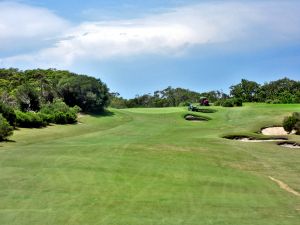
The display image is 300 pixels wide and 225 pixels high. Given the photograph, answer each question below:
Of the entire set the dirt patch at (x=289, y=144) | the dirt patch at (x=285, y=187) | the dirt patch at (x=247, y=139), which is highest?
the dirt patch at (x=247, y=139)

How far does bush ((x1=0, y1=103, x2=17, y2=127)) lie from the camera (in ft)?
164

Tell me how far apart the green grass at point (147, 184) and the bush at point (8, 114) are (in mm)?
7367

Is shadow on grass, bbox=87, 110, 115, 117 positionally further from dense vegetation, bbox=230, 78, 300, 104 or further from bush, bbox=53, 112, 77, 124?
dense vegetation, bbox=230, 78, 300, 104

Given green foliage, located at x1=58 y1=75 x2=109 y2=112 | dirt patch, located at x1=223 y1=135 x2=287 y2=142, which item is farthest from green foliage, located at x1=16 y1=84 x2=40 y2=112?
dirt patch, located at x1=223 y1=135 x2=287 y2=142

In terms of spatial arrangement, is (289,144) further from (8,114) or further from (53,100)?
(53,100)

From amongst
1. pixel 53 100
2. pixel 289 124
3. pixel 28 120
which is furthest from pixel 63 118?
pixel 289 124

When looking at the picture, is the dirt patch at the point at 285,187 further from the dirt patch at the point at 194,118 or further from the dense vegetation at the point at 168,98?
the dense vegetation at the point at 168,98

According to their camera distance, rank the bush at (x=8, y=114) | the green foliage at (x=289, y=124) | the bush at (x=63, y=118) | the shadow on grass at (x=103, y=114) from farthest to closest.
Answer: the shadow on grass at (x=103, y=114) < the bush at (x=63, y=118) < the green foliage at (x=289, y=124) < the bush at (x=8, y=114)

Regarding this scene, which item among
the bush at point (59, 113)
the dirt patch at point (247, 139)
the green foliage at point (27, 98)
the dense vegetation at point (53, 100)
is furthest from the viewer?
the green foliage at point (27, 98)

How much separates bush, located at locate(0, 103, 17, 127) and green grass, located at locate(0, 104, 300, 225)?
7.37 metres

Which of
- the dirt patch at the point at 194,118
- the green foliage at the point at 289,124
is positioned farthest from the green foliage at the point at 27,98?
the green foliage at the point at 289,124

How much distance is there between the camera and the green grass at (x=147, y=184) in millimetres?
18078

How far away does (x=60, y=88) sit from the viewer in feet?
256

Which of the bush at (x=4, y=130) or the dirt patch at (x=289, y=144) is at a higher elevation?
the bush at (x=4, y=130)
